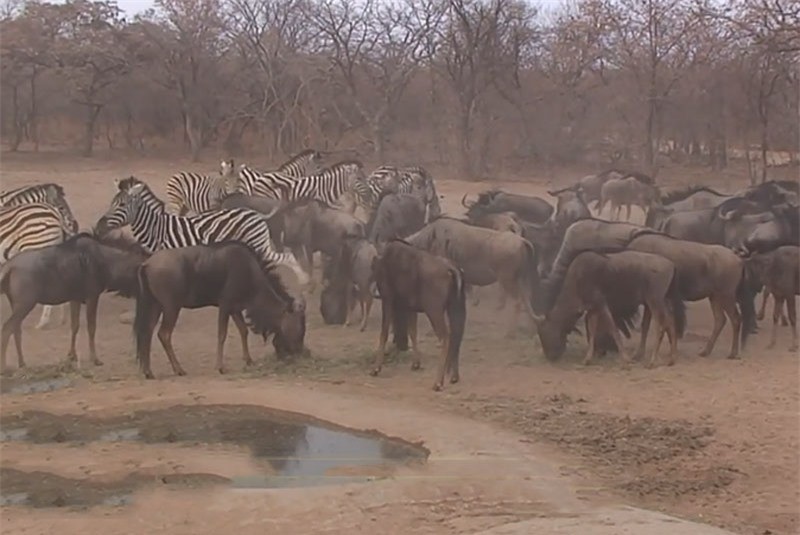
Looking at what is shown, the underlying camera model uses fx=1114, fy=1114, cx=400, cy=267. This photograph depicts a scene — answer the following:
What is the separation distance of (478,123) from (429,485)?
2881 centimetres

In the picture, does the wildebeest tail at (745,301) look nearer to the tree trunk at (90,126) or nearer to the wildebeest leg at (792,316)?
the wildebeest leg at (792,316)

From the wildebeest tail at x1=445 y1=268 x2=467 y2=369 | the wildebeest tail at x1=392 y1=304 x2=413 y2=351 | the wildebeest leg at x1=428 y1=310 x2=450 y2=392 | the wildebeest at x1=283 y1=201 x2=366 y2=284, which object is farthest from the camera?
the wildebeest at x1=283 y1=201 x2=366 y2=284

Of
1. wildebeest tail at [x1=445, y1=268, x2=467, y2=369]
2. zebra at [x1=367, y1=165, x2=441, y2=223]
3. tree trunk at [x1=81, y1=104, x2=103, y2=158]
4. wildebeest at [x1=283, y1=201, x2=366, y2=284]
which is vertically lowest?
wildebeest tail at [x1=445, y1=268, x2=467, y2=369]

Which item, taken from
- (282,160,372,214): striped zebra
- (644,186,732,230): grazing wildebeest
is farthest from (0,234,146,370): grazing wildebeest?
(644,186,732,230): grazing wildebeest

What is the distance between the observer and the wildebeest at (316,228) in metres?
14.6

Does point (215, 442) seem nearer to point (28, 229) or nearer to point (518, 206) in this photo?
A: point (28, 229)

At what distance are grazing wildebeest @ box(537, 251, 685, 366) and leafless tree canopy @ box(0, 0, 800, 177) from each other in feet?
72.0

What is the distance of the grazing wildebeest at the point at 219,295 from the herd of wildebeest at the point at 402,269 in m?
0.01

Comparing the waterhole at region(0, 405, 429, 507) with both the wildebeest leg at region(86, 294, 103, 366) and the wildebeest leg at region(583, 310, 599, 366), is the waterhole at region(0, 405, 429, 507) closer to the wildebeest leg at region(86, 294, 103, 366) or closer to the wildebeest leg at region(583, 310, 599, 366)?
the wildebeest leg at region(86, 294, 103, 366)

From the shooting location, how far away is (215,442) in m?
8.45

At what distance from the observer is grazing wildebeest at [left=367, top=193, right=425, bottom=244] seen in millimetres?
15711

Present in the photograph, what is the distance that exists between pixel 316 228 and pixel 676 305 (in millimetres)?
5337

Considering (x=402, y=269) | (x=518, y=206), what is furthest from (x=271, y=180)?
(x=402, y=269)

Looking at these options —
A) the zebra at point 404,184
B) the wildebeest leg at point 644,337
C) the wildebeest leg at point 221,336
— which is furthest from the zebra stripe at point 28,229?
the wildebeest leg at point 644,337
